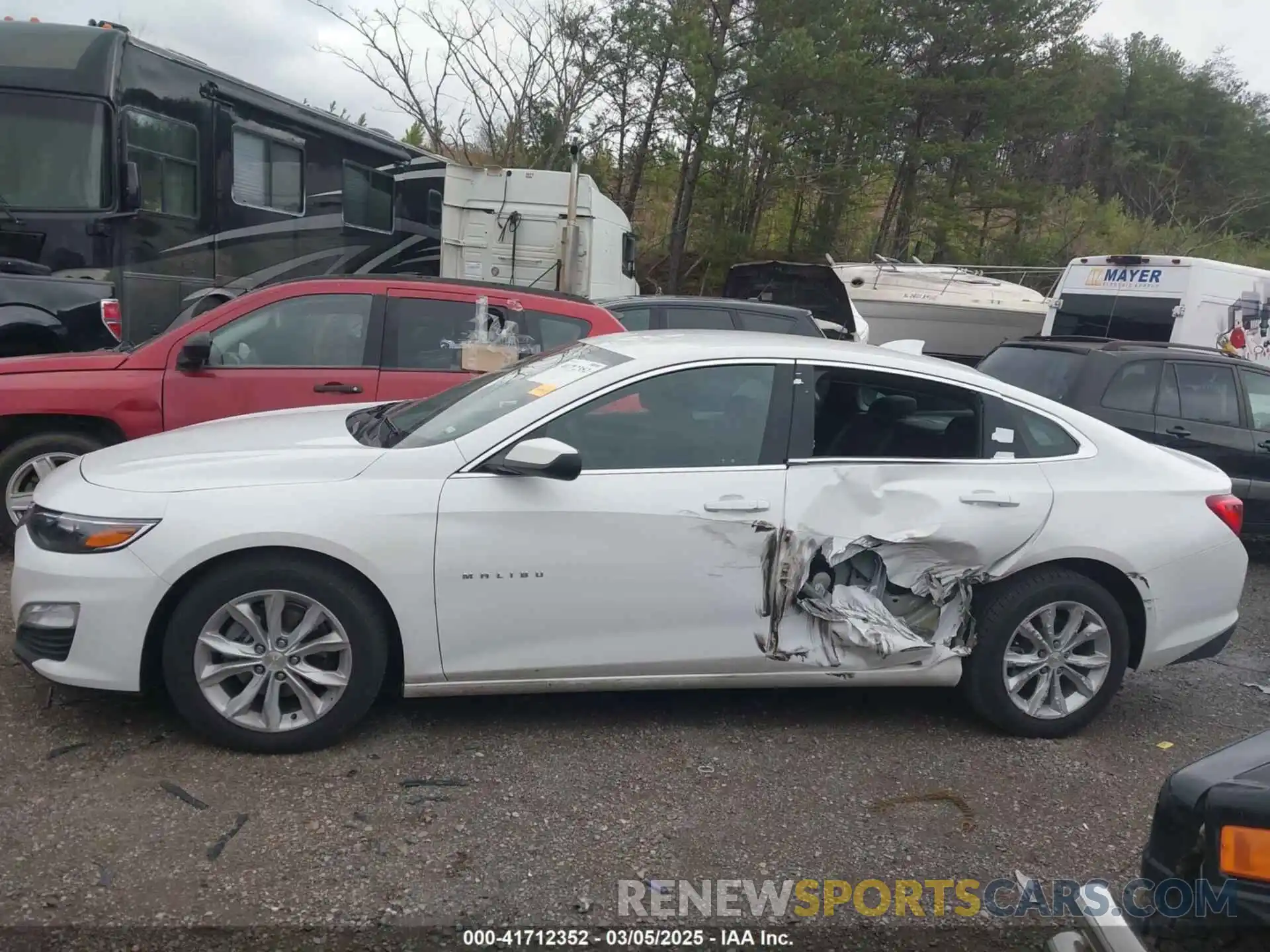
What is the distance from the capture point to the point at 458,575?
3629 millimetres

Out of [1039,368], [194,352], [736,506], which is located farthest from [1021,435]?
[194,352]

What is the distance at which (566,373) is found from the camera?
Answer: 4094mm

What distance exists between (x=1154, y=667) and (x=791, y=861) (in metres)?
2.11

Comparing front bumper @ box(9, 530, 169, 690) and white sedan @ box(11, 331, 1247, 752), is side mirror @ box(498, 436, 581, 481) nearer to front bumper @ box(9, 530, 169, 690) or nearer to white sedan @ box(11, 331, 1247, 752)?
white sedan @ box(11, 331, 1247, 752)

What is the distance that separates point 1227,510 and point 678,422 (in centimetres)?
241

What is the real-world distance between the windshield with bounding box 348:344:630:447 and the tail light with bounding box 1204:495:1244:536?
8.43ft

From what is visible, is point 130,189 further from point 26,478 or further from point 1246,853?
point 1246,853

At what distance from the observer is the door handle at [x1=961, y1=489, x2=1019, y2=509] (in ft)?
13.3

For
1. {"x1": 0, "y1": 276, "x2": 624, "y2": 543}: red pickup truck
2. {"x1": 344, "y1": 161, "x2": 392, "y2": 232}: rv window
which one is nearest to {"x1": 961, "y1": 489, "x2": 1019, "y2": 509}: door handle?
{"x1": 0, "y1": 276, "x2": 624, "y2": 543}: red pickup truck

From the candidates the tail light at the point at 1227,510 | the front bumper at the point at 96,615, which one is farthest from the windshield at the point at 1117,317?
the front bumper at the point at 96,615

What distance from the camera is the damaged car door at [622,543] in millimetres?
3654

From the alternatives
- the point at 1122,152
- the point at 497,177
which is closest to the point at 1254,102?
the point at 1122,152

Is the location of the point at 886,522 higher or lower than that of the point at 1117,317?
lower

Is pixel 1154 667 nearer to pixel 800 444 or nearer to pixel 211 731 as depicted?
pixel 800 444
